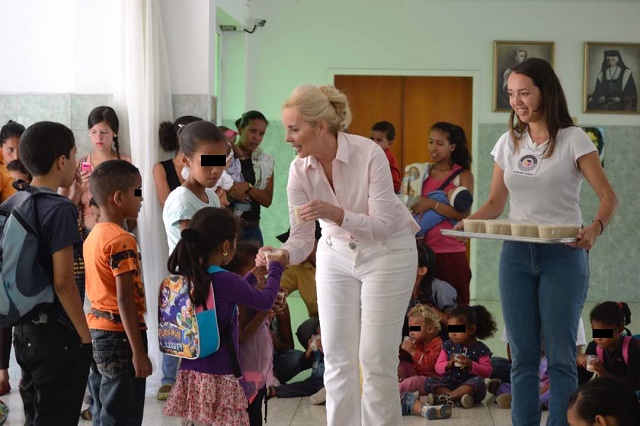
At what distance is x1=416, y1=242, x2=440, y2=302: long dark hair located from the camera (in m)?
6.33

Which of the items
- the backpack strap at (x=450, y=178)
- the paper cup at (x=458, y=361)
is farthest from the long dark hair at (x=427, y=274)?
the paper cup at (x=458, y=361)

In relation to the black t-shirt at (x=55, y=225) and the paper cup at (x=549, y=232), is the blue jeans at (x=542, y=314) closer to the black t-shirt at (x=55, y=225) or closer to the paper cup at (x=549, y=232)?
the paper cup at (x=549, y=232)

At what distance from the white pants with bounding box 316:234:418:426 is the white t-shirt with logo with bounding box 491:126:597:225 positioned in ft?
1.71

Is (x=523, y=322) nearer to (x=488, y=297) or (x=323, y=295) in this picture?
(x=323, y=295)

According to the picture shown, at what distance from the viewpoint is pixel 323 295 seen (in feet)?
13.3

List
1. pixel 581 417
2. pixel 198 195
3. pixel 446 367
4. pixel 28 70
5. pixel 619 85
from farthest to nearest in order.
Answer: pixel 619 85, pixel 28 70, pixel 446 367, pixel 198 195, pixel 581 417

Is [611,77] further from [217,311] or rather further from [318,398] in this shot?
[217,311]

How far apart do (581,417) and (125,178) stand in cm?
203

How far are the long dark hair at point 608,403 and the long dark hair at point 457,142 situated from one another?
3.73m

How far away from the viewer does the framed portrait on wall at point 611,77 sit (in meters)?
10.3

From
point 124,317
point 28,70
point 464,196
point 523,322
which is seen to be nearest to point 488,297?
point 464,196

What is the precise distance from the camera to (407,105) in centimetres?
1085

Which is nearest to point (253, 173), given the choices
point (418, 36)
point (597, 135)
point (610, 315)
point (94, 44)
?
point (94, 44)

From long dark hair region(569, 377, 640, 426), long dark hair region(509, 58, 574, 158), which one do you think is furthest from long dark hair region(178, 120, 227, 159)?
long dark hair region(569, 377, 640, 426)
